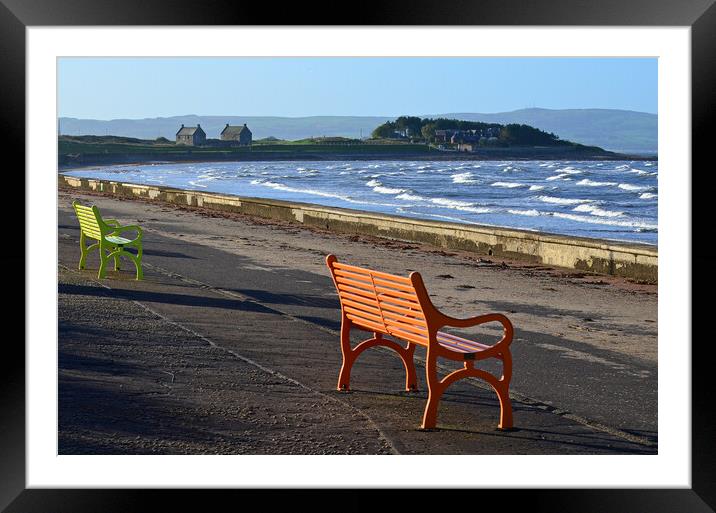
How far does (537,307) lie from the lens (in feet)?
33.8

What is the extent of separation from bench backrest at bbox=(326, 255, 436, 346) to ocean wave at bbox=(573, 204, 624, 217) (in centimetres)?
3208

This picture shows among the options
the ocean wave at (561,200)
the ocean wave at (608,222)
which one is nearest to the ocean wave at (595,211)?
the ocean wave at (608,222)

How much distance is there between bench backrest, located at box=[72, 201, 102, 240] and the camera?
11.3 metres

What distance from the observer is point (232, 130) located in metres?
150

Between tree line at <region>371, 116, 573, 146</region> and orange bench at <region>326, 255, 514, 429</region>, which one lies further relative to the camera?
tree line at <region>371, 116, 573, 146</region>

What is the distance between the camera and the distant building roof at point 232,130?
14762 cm

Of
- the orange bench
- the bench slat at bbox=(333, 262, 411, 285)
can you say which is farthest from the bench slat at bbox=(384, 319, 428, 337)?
the bench slat at bbox=(333, 262, 411, 285)

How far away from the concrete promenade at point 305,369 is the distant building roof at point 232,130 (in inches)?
5363

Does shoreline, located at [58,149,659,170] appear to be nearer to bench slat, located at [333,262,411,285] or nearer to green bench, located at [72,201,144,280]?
green bench, located at [72,201,144,280]
